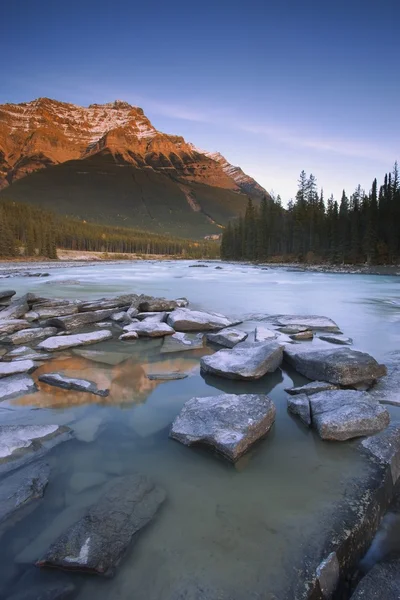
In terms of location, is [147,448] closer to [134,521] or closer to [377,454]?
[134,521]

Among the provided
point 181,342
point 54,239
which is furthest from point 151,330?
point 54,239

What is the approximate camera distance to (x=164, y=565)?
272 centimetres

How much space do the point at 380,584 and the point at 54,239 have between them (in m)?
108

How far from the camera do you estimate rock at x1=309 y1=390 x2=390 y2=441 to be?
14.9 ft

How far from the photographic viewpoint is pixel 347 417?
15.2ft

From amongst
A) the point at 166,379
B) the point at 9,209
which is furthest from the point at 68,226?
the point at 166,379

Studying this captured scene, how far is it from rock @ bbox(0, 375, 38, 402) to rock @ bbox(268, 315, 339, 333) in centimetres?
802

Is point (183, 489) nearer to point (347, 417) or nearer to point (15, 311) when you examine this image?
point (347, 417)

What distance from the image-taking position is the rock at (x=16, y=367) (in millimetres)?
6716

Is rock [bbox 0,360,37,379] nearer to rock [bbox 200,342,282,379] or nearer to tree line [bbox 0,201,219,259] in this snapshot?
rock [bbox 200,342,282,379]

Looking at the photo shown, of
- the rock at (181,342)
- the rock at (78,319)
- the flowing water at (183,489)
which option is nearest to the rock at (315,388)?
the flowing water at (183,489)

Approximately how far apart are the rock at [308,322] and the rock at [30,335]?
7.63 meters

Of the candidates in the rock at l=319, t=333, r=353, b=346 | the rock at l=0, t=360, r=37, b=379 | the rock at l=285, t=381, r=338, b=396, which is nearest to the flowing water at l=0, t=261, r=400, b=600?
the rock at l=285, t=381, r=338, b=396

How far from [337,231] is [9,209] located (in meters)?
102
